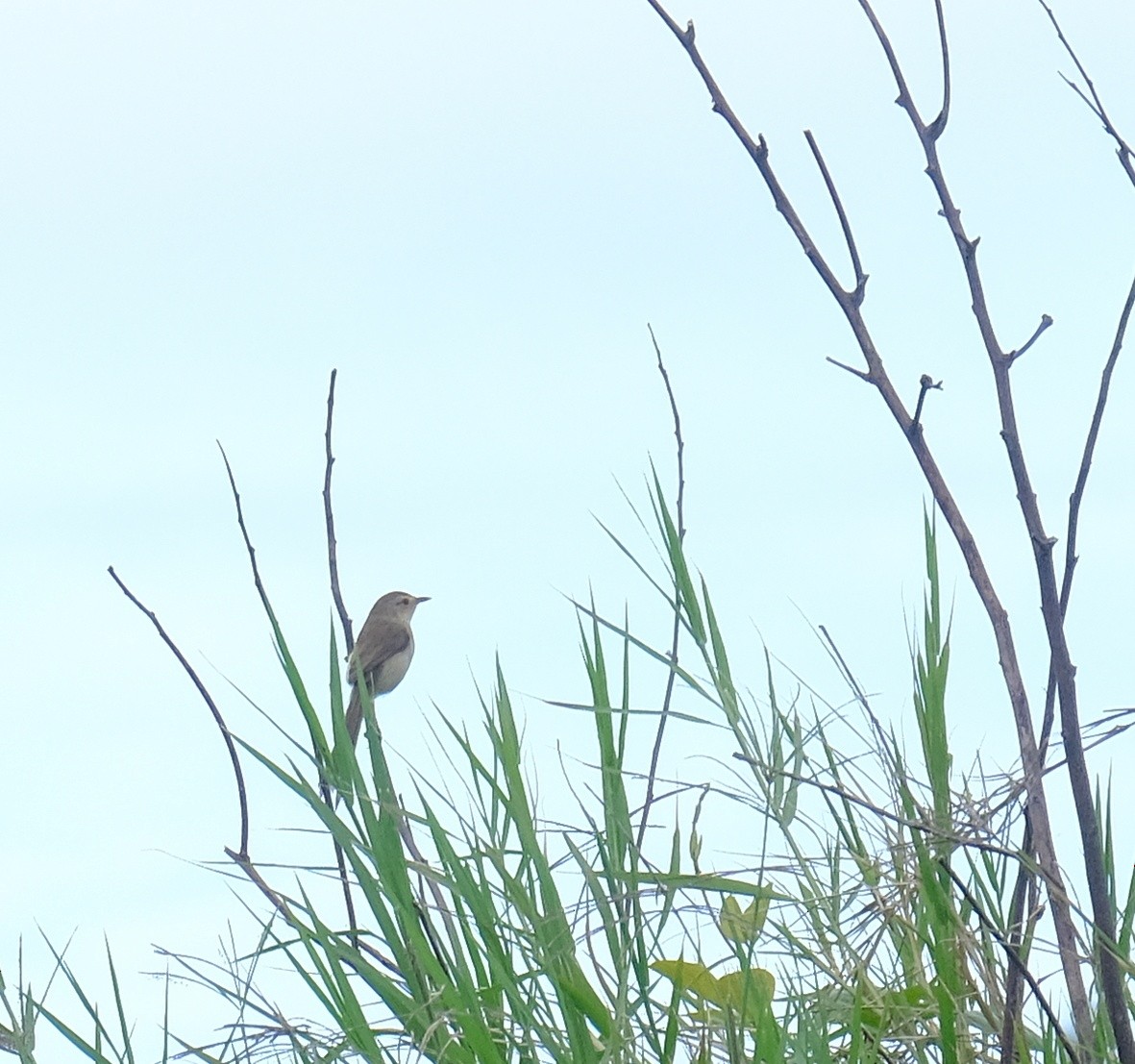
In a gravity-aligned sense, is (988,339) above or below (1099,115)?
below

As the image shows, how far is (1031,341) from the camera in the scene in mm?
1561

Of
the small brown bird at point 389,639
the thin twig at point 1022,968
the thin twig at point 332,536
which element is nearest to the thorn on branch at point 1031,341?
the thin twig at point 1022,968

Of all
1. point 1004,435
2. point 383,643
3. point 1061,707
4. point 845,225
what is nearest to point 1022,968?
point 1061,707

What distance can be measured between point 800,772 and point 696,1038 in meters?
0.32

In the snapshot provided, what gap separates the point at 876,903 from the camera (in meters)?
1.67

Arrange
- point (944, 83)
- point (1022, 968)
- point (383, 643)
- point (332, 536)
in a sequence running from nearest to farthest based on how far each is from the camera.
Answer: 1. point (1022, 968)
2. point (944, 83)
3. point (332, 536)
4. point (383, 643)

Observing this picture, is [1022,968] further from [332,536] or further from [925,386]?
[332,536]

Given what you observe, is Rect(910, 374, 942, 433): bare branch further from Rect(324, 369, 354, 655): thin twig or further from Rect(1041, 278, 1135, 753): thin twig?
Rect(324, 369, 354, 655): thin twig

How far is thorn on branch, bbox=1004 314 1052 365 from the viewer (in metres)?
1.53

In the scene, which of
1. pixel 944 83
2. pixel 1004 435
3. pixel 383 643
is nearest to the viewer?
pixel 1004 435

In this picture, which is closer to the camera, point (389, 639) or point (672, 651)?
point (672, 651)

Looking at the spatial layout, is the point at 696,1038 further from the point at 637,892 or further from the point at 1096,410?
the point at 1096,410

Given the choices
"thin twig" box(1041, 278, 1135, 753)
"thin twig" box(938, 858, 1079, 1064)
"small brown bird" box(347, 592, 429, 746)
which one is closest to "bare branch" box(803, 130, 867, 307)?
"thin twig" box(1041, 278, 1135, 753)

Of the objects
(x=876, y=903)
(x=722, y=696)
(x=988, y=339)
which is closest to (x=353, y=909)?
(x=722, y=696)
